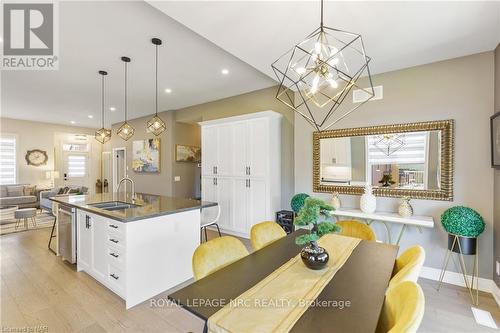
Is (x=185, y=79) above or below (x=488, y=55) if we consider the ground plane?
above

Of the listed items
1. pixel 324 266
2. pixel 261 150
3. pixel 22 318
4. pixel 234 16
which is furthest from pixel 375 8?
pixel 22 318

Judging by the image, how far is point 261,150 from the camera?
13.4 ft

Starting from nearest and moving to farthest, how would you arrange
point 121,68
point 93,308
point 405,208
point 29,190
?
point 93,308, point 405,208, point 121,68, point 29,190

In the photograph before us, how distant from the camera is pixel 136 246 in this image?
226cm

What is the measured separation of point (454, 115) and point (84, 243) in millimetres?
4799

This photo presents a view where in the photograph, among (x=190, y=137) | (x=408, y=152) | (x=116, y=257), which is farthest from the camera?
(x=190, y=137)

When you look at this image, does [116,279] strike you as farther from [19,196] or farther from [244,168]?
[19,196]

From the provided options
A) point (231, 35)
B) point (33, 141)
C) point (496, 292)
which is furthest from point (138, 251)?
point (33, 141)

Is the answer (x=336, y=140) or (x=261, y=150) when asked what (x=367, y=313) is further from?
(x=261, y=150)

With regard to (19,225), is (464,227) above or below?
above

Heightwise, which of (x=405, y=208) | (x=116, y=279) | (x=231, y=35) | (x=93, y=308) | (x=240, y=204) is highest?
(x=231, y=35)

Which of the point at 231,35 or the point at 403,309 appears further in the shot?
the point at 231,35

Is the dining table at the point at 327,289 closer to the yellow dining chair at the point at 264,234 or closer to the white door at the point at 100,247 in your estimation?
the yellow dining chair at the point at 264,234

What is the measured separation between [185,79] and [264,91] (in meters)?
1.53
